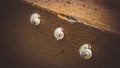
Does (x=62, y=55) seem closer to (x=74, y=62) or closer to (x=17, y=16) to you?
(x=74, y=62)

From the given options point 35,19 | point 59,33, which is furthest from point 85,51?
point 35,19

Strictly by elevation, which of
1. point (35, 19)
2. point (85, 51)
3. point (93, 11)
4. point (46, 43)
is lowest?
point (46, 43)

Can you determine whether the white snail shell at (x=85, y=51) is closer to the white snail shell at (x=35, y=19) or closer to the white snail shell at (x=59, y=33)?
the white snail shell at (x=59, y=33)

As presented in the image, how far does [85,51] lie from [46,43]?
578 millimetres

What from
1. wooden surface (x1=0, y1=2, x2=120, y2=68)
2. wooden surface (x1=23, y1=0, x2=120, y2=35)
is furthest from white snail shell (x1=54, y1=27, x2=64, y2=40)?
wooden surface (x1=23, y1=0, x2=120, y2=35)

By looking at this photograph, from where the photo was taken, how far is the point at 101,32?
7.29 ft

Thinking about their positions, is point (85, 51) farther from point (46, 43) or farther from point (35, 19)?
point (35, 19)

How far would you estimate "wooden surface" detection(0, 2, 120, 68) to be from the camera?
2.24 meters

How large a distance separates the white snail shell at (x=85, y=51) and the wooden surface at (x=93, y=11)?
0.22 m

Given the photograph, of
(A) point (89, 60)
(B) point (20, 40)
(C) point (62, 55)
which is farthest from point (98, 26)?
(B) point (20, 40)

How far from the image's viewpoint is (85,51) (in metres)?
2.24

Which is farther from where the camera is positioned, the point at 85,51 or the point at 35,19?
the point at 35,19

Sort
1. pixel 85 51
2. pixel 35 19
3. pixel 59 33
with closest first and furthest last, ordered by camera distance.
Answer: pixel 85 51 < pixel 59 33 < pixel 35 19

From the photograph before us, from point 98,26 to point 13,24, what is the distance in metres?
1.19
